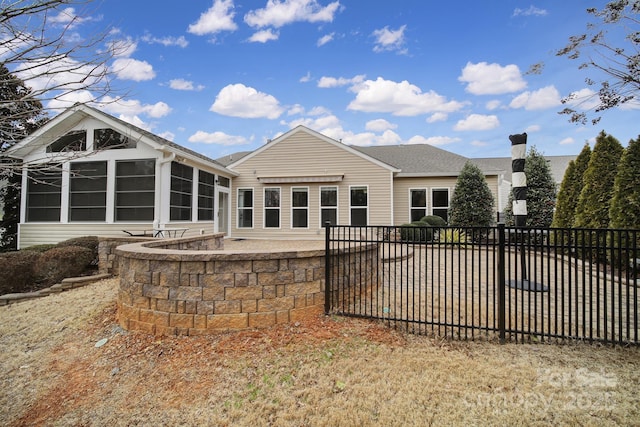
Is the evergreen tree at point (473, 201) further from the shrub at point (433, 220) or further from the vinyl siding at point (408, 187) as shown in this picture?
the vinyl siding at point (408, 187)

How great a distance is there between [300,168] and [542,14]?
9.60 m

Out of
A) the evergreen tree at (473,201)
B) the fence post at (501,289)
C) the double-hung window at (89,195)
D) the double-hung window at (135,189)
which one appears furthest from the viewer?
the evergreen tree at (473,201)

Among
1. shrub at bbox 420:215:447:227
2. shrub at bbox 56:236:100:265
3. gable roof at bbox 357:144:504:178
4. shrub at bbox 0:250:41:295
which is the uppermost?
gable roof at bbox 357:144:504:178

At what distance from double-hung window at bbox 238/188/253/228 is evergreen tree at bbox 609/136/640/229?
12.5 meters

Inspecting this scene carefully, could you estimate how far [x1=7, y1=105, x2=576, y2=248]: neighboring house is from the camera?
33.4 ft

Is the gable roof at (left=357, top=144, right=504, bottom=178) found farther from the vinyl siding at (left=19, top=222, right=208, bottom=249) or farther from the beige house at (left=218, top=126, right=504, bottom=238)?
the vinyl siding at (left=19, top=222, right=208, bottom=249)

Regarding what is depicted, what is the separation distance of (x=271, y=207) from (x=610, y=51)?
1192 cm

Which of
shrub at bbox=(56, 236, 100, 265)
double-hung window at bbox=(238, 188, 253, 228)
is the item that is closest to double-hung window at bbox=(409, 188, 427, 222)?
double-hung window at bbox=(238, 188, 253, 228)

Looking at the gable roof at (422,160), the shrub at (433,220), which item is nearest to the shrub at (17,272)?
the shrub at (433,220)

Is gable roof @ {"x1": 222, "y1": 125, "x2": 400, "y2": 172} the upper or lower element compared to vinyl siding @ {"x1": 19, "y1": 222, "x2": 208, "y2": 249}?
upper

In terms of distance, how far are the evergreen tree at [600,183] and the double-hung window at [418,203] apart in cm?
628

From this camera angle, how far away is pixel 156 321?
386 centimetres

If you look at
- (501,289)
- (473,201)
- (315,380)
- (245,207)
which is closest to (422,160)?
(473,201)

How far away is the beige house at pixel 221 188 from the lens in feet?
33.4
